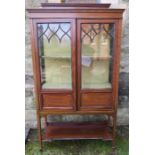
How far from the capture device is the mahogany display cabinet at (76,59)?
5.98ft

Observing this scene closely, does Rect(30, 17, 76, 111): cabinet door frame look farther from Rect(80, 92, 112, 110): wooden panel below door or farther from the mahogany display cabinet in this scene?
Rect(80, 92, 112, 110): wooden panel below door

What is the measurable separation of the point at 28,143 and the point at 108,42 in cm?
149

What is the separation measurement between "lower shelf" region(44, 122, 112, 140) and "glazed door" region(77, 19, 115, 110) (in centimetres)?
36

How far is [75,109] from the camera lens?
204 cm

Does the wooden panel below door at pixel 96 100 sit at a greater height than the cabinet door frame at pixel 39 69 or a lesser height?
lesser

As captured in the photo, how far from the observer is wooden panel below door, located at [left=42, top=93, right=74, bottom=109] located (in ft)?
6.66

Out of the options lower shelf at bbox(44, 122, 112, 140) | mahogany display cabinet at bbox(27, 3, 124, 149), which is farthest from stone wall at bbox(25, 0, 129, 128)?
mahogany display cabinet at bbox(27, 3, 124, 149)

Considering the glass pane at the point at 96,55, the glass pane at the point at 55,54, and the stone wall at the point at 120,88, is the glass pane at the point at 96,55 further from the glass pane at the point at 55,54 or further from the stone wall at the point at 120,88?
the stone wall at the point at 120,88

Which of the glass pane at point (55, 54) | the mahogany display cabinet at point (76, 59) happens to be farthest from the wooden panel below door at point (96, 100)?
the glass pane at point (55, 54)

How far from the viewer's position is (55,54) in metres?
2.03

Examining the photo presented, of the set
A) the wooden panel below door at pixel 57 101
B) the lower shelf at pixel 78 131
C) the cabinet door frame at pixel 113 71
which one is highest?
the cabinet door frame at pixel 113 71

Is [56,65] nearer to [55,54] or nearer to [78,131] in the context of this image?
[55,54]
